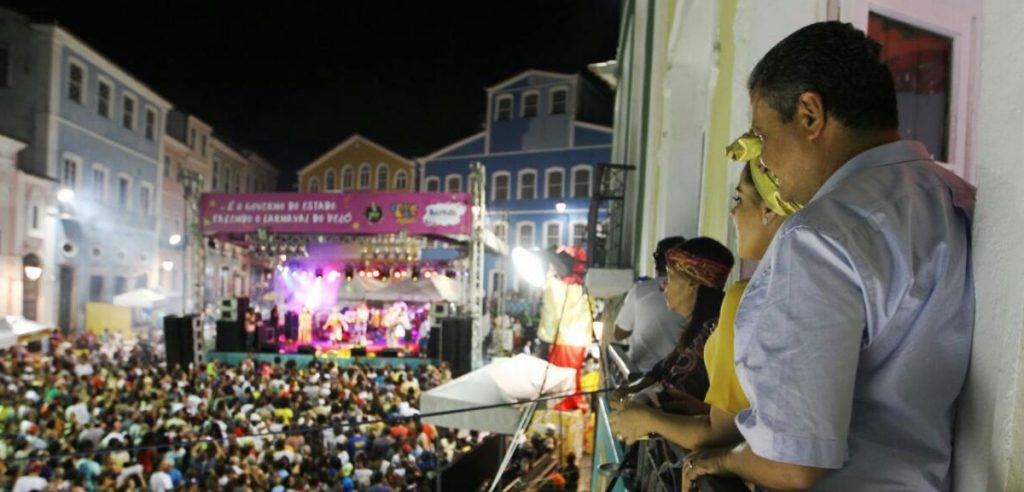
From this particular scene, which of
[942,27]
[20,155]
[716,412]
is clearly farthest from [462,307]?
[716,412]

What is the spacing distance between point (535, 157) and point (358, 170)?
1378cm

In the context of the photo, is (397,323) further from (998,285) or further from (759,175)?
(998,285)

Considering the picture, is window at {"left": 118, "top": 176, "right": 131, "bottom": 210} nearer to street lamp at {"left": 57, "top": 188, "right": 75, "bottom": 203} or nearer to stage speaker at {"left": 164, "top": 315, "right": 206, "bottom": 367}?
street lamp at {"left": 57, "top": 188, "right": 75, "bottom": 203}

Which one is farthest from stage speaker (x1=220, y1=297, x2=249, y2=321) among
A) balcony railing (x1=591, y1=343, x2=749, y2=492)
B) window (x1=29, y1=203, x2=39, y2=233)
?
balcony railing (x1=591, y1=343, x2=749, y2=492)

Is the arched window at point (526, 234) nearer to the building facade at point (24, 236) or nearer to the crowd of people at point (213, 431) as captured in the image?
the crowd of people at point (213, 431)

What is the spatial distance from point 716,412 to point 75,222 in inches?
1150

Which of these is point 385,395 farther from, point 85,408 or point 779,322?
point 779,322

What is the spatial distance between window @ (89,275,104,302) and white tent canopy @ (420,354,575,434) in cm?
2462

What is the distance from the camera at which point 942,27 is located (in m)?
3.77

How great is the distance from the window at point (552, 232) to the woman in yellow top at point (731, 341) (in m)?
35.3

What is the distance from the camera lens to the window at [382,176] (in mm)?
43594

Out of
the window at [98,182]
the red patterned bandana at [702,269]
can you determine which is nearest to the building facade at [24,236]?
the window at [98,182]

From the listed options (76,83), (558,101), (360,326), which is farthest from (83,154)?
(558,101)

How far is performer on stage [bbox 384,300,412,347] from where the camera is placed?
26.5 m
